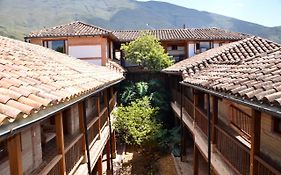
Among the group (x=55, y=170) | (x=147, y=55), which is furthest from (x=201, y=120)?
(x=147, y=55)

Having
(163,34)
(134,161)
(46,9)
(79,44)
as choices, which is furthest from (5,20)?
(134,161)

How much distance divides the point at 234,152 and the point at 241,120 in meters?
3.27

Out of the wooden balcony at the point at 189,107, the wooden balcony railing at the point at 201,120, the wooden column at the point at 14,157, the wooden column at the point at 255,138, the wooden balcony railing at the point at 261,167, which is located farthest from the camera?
the wooden balcony at the point at 189,107

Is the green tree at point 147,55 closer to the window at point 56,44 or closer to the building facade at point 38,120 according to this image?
the window at point 56,44

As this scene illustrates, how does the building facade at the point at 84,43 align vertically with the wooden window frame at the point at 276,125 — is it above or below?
above

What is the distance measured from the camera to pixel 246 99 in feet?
18.4

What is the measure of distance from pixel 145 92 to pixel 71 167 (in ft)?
57.4

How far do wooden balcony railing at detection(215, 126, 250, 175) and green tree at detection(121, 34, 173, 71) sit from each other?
57.6 feet

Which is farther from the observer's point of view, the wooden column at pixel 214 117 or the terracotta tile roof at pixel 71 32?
the terracotta tile roof at pixel 71 32

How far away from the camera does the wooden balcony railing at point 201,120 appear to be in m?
11.8

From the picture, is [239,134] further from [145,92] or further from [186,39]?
[186,39]

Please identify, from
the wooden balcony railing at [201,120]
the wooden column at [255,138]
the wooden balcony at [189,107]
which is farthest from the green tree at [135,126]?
the wooden column at [255,138]

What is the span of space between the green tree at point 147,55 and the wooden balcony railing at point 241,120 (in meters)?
15.3

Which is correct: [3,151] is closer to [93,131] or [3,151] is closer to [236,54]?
[93,131]
